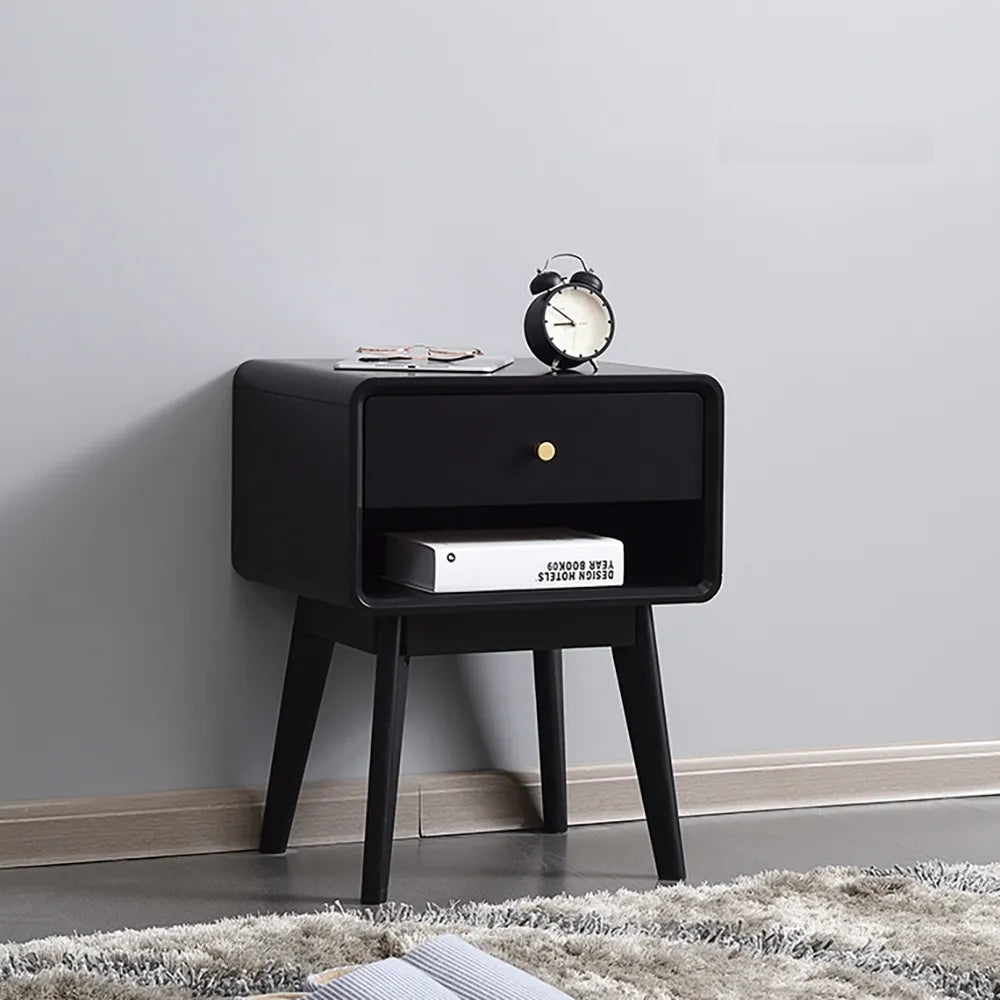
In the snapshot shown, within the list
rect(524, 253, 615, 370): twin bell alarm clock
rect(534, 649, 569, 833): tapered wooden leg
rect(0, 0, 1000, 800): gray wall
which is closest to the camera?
rect(524, 253, 615, 370): twin bell alarm clock

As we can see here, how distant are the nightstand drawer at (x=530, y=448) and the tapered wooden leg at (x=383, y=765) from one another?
0.63 ft

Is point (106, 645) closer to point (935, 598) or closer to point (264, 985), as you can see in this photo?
point (264, 985)

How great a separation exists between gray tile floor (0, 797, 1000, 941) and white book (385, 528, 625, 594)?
0.40 metres

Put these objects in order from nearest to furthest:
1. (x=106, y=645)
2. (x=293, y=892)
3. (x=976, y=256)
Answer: (x=293, y=892)
(x=106, y=645)
(x=976, y=256)

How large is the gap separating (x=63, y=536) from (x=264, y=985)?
0.80 metres

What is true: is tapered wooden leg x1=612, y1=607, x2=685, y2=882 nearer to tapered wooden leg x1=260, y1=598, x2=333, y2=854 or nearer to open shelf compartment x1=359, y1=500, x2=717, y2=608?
open shelf compartment x1=359, y1=500, x2=717, y2=608

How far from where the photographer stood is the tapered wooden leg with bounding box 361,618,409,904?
2273 mm

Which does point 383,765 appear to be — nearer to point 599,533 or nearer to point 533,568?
point 533,568

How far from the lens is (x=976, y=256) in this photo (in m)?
2.96

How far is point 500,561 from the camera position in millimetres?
2311

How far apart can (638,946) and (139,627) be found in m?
0.86

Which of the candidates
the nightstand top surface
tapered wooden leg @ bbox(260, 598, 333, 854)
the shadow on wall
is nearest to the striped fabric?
the nightstand top surface

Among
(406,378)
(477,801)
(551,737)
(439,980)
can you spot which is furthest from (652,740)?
(439,980)

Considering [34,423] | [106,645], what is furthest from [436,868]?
[34,423]
